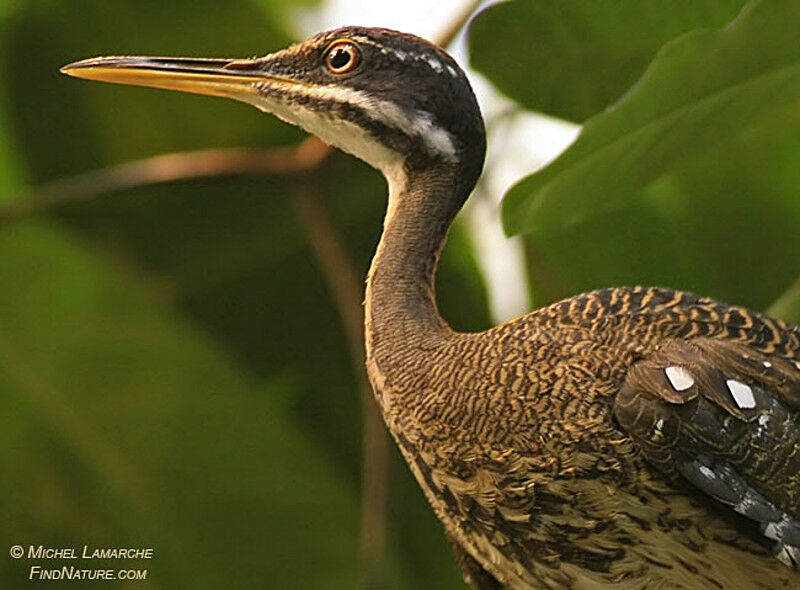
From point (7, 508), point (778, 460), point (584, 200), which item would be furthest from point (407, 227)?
point (7, 508)

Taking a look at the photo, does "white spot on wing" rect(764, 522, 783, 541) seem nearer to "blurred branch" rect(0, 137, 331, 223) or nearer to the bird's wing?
the bird's wing

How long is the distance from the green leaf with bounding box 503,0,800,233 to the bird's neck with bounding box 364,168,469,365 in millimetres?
365

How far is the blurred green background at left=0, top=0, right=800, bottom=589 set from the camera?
3.34m

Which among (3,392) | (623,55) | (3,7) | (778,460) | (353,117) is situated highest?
(3,7)

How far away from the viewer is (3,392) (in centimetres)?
348

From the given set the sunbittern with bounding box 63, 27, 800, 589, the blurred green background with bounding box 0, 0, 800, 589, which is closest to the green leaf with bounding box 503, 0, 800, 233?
the sunbittern with bounding box 63, 27, 800, 589

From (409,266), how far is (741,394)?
2.00ft

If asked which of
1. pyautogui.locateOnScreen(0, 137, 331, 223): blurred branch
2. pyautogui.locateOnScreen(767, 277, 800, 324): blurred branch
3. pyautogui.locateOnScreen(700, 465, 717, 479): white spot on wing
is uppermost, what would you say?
pyautogui.locateOnScreen(0, 137, 331, 223): blurred branch

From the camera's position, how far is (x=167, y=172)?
3.39 metres

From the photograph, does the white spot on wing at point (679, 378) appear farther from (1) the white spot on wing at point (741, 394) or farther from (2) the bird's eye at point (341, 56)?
(2) the bird's eye at point (341, 56)

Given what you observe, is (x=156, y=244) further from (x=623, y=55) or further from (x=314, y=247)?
(x=623, y=55)

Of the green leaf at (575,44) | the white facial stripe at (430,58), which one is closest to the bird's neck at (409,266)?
the white facial stripe at (430,58)

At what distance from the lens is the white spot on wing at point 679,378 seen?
7.66ft

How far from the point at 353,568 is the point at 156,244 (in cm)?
92
